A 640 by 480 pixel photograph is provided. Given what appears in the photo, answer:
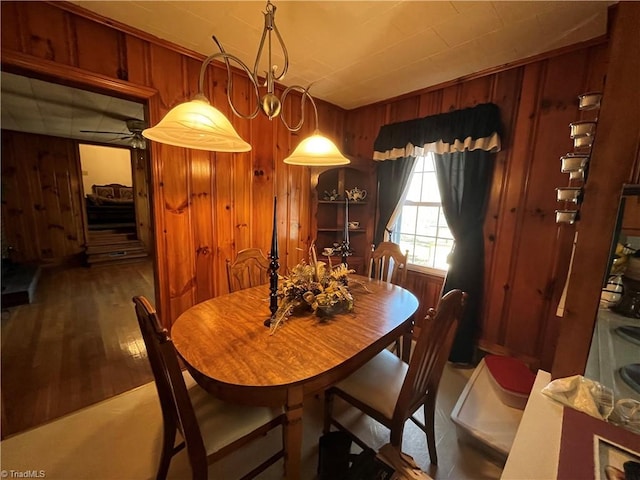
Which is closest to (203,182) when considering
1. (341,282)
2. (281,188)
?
(281,188)

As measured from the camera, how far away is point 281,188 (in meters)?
2.71

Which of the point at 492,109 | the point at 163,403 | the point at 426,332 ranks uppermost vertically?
the point at 492,109

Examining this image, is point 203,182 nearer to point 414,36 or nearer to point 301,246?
point 301,246

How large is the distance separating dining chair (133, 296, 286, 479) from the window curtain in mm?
1834

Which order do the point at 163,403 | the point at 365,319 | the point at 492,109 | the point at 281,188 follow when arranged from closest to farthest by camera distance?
the point at 163,403 < the point at 365,319 < the point at 492,109 < the point at 281,188

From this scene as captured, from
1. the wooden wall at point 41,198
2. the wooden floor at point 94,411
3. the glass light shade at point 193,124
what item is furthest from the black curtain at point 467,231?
the wooden wall at point 41,198

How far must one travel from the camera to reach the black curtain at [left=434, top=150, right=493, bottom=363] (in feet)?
7.28

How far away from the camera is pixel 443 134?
92.4 inches

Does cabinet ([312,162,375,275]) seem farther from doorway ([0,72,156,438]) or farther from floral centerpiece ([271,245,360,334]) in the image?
doorway ([0,72,156,438])

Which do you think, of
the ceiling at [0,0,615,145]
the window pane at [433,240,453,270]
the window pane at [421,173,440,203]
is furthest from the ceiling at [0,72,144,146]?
the window pane at [433,240,453,270]

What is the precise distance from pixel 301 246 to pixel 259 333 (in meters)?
1.72

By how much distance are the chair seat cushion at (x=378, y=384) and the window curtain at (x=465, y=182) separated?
3.66 feet

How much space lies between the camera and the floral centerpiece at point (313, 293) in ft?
4.71

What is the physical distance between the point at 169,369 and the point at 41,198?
5.90m
